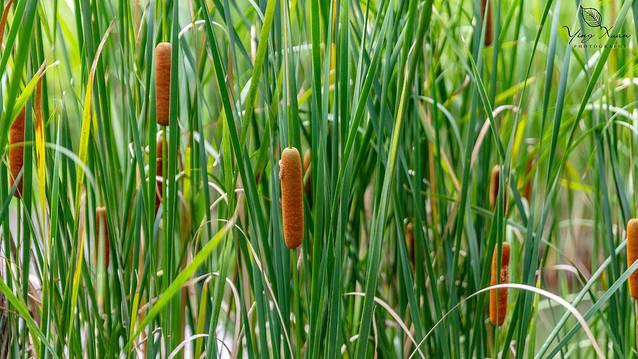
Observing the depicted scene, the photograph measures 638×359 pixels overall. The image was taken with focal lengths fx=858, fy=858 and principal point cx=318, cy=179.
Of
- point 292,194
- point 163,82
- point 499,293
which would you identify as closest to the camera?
point 292,194

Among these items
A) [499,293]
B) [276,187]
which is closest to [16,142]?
[276,187]

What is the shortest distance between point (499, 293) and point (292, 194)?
15.9 inches

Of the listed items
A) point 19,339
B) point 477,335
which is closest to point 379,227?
point 477,335

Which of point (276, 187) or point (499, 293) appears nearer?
point (276, 187)

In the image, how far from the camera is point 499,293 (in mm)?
1119

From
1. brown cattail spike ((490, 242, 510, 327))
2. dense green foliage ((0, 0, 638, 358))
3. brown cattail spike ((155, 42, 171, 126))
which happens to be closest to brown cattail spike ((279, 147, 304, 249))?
dense green foliage ((0, 0, 638, 358))

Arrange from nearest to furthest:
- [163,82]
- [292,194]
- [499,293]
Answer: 1. [292,194]
2. [163,82]
3. [499,293]

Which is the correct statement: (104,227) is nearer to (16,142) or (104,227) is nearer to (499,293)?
(16,142)

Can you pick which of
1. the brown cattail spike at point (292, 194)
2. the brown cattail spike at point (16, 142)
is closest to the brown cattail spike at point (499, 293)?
the brown cattail spike at point (292, 194)

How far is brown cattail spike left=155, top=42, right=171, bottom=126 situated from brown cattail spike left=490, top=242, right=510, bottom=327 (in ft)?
1.43

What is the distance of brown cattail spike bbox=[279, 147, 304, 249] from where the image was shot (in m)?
0.83

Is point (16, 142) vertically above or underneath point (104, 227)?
above

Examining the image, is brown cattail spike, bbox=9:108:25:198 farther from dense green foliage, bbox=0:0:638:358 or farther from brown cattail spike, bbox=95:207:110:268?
brown cattail spike, bbox=95:207:110:268

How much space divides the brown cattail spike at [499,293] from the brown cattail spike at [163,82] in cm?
44
